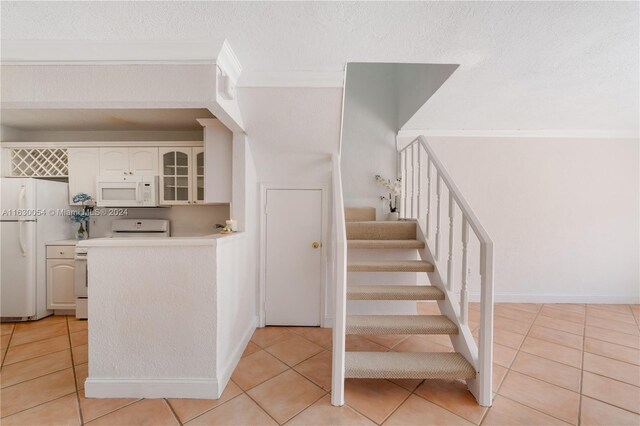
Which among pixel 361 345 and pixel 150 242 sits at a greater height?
pixel 150 242

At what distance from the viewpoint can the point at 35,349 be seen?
2369 mm

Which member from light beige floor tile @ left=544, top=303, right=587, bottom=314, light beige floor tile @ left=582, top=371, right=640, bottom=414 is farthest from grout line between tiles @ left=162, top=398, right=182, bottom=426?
light beige floor tile @ left=544, top=303, right=587, bottom=314

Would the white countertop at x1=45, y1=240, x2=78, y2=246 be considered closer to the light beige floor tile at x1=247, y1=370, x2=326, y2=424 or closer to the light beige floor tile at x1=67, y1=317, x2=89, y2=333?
the light beige floor tile at x1=67, y1=317, x2=89, y2=333

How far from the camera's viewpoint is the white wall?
358cm

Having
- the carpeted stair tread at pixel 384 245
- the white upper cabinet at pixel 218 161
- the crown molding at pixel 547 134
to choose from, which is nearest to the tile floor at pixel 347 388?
the carpeted stair tread at pixel 384 245

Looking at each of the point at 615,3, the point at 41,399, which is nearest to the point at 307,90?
the point at 615,3

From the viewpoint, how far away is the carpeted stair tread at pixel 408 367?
1.71 m

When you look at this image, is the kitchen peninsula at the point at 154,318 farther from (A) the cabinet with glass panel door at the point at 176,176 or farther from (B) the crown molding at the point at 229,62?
(A) the cabinet with glass panel door at the point at 176,176

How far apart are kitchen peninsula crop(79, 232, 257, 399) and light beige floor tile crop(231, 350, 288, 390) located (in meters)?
0.19

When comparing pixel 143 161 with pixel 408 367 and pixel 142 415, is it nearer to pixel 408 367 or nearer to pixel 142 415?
pixel 142 415

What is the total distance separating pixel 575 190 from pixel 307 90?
149 inches

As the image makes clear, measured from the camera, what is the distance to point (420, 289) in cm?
221

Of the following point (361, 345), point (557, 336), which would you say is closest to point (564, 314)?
point (557, 336)

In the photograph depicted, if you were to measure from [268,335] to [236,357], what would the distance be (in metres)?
0.52
